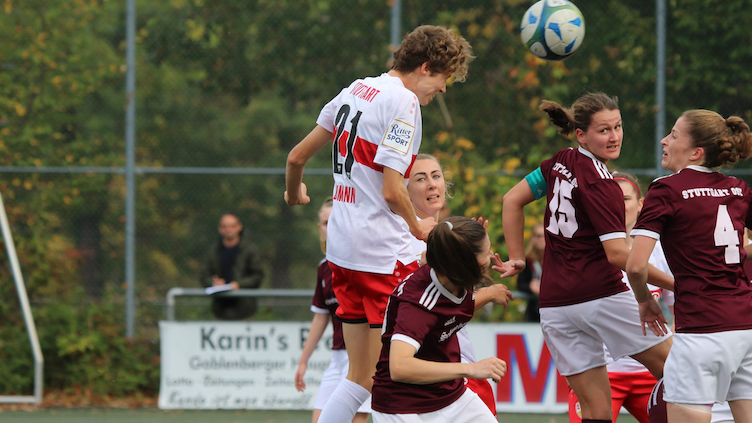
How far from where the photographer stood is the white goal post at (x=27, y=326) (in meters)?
8.18

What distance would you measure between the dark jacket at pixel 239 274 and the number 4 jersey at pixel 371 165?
185 inches

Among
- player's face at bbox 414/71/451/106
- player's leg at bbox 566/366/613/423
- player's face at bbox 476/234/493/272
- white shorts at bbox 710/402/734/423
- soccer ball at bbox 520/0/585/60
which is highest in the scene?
soccer ball at bbox 520/0/585/60

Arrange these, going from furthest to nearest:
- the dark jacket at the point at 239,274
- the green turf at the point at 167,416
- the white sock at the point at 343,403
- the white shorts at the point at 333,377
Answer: the dark jacket at the point at 239,274 < the green turf at the point at 167,416 < the white shorts at the point at 333,377 < the white sock at the point at 343,403

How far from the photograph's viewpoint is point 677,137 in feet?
12.2

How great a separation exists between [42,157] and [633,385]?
650 centimetres

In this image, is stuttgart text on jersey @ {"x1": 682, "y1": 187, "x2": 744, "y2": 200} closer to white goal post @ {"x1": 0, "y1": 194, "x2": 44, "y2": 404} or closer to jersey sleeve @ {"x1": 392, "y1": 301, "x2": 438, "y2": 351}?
jersey sleeve @ {"x1": 392, "y1": 301, "x2": 438, "y2": 351}

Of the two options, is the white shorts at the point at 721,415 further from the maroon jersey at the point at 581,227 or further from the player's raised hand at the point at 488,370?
the player's raised hand at the point at 488,370

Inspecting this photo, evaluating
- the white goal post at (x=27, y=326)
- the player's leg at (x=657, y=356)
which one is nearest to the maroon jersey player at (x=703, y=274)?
the player's leg at (x=657, y=356)

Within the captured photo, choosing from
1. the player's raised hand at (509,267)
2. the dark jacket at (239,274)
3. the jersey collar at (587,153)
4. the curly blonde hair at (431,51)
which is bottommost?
the dark jacket at (239,274)

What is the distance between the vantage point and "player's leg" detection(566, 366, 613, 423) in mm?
3840

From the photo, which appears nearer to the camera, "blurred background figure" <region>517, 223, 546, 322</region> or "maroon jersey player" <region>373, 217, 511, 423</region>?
"maroon jersey player" <region>373, 217, 511, 423</region>

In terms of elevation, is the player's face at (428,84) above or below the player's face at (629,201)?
above

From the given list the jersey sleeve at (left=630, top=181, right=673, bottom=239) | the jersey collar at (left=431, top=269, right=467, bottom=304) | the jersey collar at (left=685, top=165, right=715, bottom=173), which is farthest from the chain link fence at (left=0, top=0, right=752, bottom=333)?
the jersey collar at (left=431, top=269, right=467, bottom=304)

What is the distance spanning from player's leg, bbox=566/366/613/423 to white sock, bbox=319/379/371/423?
0.95 m
